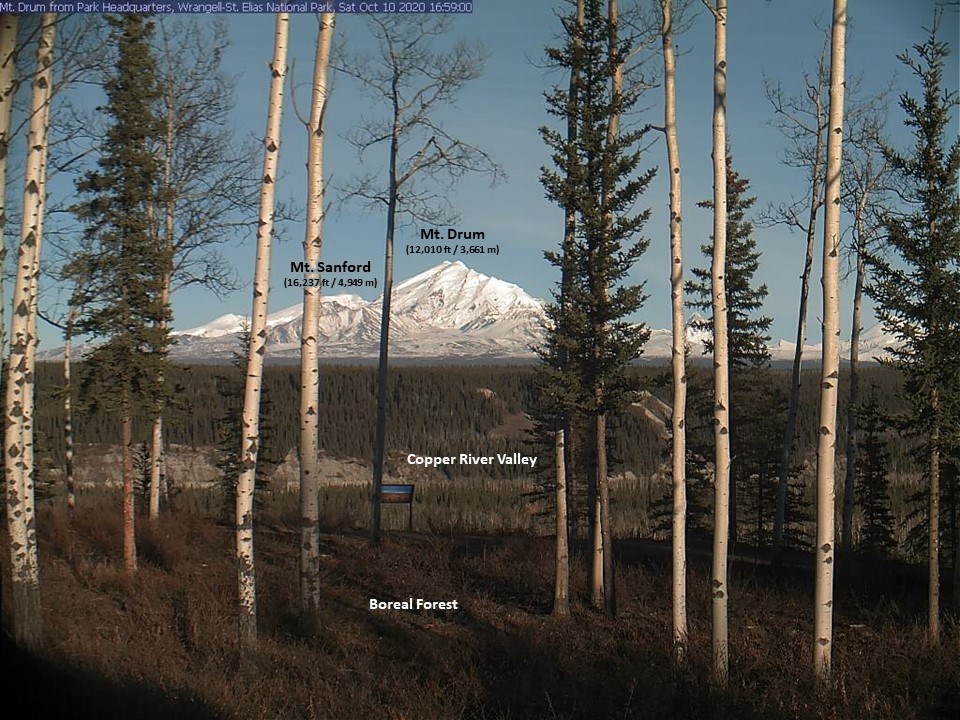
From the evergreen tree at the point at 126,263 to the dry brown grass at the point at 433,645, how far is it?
142 inches

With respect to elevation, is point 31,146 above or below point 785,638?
above

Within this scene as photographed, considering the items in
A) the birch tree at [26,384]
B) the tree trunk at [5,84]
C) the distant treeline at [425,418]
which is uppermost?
the tree trunk at [5,84]

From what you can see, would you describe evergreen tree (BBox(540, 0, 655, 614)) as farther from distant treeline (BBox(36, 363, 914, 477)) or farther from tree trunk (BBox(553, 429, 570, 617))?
distant treeline (BBox(36, 363, 914, 477))

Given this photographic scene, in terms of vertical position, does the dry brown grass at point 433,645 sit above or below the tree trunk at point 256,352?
below

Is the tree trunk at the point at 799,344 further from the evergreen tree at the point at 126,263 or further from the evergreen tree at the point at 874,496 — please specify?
Answer: the evergreen tree at the point at 126,263

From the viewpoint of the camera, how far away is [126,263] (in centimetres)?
1670

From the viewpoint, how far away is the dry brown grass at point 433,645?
848 centimetres

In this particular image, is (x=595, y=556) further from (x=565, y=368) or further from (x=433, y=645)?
(x=433, y=645)

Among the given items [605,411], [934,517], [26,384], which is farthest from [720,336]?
[26,384]

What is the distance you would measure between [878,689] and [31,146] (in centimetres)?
1264

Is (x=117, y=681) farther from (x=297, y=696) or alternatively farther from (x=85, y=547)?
(x=85, y=547)

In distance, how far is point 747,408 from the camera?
30.2 m

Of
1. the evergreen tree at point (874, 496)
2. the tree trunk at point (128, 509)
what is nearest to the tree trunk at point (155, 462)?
the tree trunk at point (128, 509)

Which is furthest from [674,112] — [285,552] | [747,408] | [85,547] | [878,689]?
[747,408]
